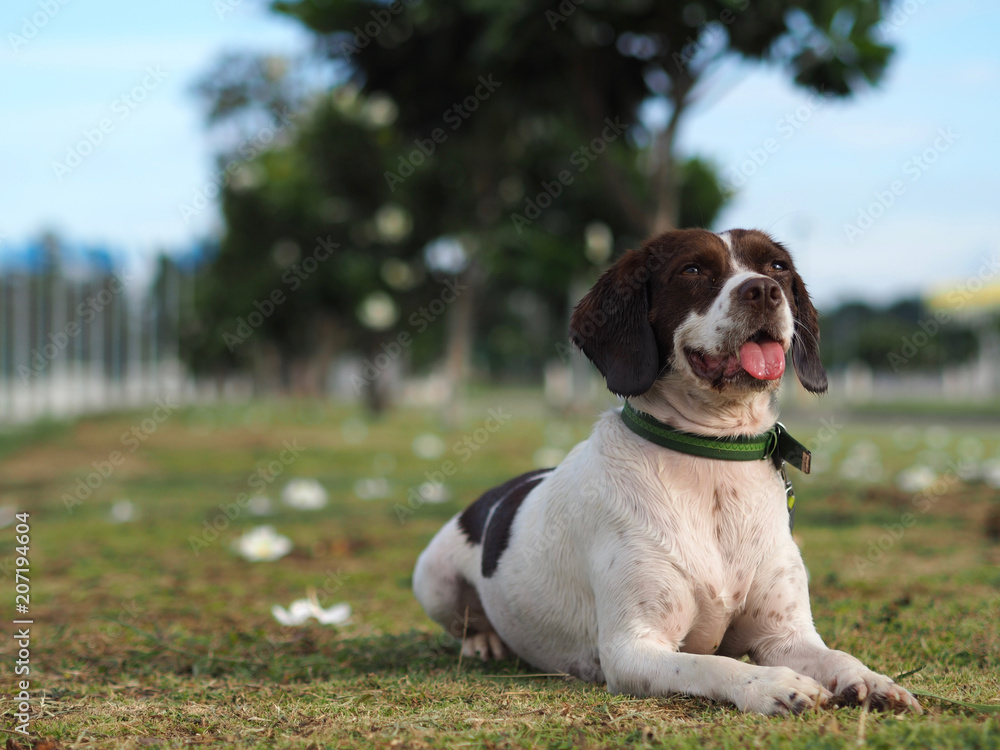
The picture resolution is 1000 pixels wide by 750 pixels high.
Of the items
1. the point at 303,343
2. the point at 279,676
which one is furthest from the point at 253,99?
the point at 279,676

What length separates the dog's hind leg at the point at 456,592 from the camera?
12.4 feet

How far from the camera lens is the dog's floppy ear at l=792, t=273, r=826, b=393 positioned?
3.25 metres

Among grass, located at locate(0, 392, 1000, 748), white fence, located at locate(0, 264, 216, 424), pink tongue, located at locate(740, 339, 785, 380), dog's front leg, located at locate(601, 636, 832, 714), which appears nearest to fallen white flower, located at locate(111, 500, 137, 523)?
grass, located at locate(0, 392, 1000, 748)

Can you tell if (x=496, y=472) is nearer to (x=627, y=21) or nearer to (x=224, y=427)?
(x=627, y=21)

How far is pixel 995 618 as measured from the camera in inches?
156
